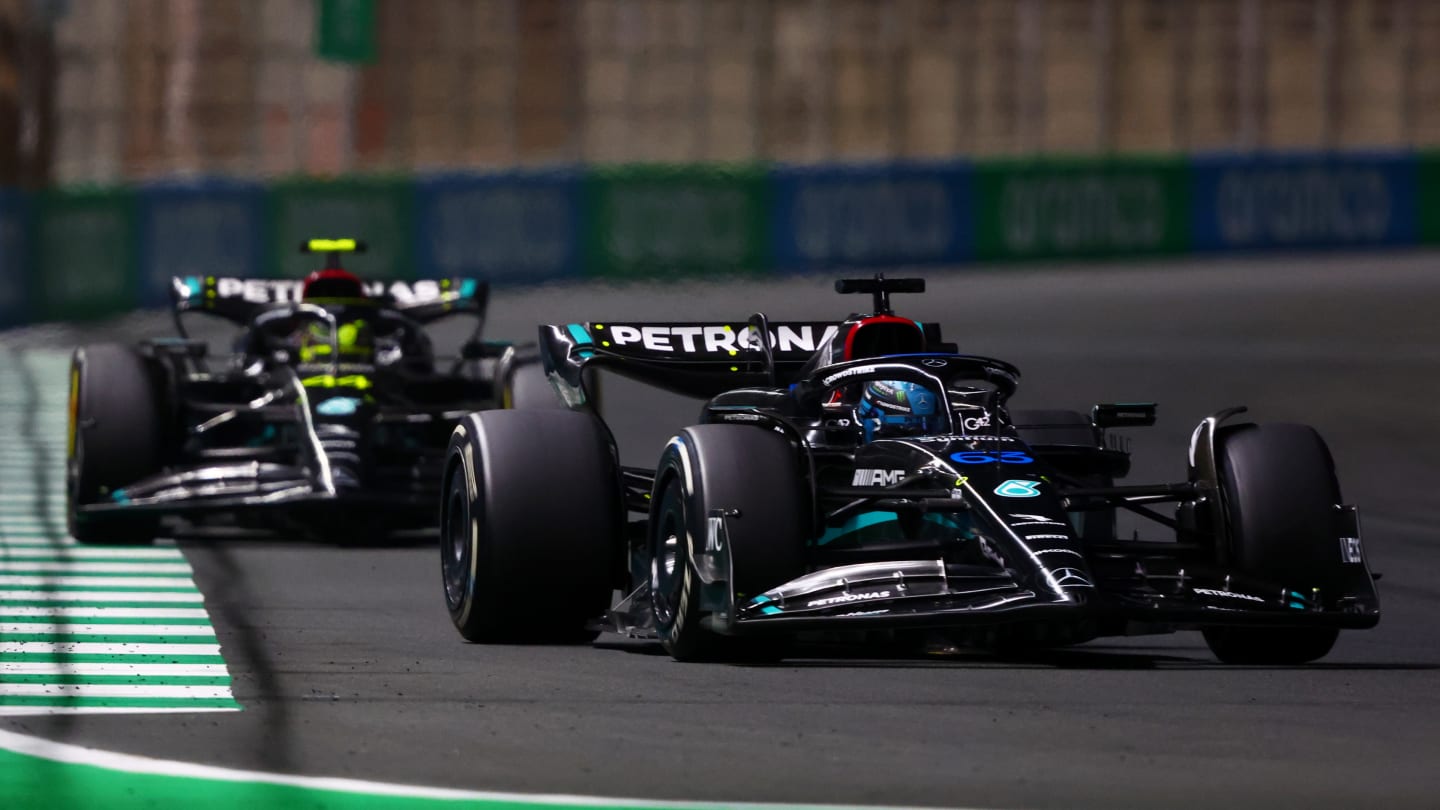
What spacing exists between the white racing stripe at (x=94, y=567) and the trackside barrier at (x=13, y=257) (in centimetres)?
1916

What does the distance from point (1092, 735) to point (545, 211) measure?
2906cm

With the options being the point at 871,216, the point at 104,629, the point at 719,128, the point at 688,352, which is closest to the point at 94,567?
the point at 104,629

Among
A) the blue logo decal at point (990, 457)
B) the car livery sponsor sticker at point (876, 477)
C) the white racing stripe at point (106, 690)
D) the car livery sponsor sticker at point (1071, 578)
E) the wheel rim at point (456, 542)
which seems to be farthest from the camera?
the wheel rim at point (456, 542)

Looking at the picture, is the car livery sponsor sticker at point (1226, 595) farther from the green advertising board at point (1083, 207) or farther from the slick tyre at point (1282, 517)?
the green advertising board at point (1083, 207)

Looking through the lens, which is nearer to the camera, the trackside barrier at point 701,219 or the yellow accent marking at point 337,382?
the yellow accent marking at point 337,382

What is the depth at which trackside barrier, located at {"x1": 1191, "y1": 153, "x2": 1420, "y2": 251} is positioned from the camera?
130ft

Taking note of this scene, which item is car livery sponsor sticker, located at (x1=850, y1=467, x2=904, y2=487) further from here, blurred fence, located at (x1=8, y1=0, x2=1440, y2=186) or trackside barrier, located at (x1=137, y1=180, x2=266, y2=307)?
blurred fence, located at (x1=8, y1=0, x2=1440, y2=186)

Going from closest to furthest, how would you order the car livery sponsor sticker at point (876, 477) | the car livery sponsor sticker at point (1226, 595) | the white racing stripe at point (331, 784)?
the white racing stripe at point (331, 784), the car livery sponsor sticker at point (1226, 595), the car livery sponsor sticker at point (876, 477)

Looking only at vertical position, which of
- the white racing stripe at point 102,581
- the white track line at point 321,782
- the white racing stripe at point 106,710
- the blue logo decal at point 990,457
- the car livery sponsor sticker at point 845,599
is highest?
the blue logo decal at point 990,457

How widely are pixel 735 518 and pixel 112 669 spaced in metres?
2.21

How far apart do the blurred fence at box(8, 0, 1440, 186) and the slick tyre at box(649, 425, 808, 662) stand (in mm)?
32980

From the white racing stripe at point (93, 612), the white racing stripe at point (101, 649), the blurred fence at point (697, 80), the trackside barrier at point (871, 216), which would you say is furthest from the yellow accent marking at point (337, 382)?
the blurred fence at point (697, 80)

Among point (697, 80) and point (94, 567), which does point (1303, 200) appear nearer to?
point (697, 80)

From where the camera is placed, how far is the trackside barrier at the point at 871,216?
1478 inches
